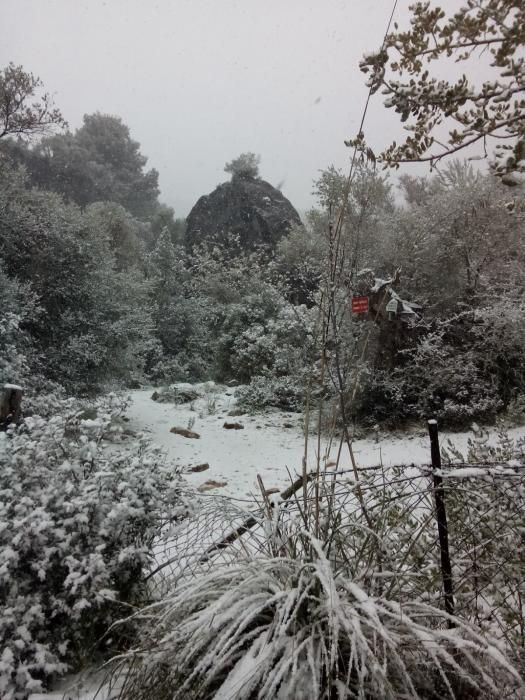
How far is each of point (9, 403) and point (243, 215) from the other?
1262 cm

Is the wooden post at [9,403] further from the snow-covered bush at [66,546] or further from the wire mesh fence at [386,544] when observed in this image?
the wire mesh fence at [386,544]

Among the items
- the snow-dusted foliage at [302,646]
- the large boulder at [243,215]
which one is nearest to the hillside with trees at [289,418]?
the snow-dusted foliage at [302,646]

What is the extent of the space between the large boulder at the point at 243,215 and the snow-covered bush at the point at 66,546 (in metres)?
11.8

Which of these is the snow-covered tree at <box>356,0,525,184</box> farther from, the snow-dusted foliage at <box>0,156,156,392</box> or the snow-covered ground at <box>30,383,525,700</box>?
the snow-dusted foliage at <box>0,156,156,392</box>

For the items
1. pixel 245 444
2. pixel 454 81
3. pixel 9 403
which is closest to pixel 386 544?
pixel 454 81

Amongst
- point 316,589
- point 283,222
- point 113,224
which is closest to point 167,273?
point 113,224

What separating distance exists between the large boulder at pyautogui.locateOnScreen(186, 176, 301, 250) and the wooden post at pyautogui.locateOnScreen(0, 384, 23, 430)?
35.4 feet

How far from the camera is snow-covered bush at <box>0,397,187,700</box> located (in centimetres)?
130

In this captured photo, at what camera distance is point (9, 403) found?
2828mm

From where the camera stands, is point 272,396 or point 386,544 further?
point 272,396

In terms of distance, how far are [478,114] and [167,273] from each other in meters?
9.73

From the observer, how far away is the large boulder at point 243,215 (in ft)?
44.9

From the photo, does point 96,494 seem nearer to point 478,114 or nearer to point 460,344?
point 478,114

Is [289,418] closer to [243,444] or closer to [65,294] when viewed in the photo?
[243,444]
